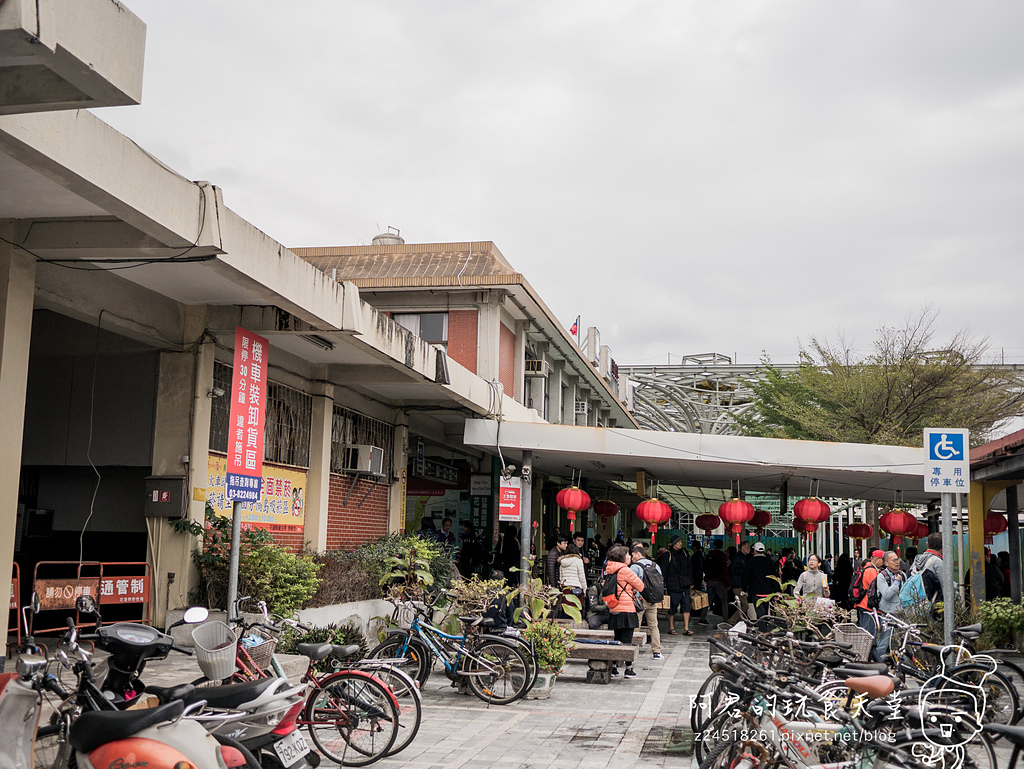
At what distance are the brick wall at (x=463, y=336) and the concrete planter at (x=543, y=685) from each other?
9.64 m

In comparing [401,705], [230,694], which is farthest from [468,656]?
[230,694]

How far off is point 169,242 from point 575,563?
28.8 ft

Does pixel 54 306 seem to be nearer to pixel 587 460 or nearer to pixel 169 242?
pixel 169 242

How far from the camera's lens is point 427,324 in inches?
799

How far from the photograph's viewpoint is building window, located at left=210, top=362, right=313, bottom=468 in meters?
11.2

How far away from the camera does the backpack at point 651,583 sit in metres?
13.6

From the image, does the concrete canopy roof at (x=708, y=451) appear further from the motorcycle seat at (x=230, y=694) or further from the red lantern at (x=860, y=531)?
the motorcycle seat at (x=230, y=694)

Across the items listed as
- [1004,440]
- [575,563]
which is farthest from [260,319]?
[1004,440]

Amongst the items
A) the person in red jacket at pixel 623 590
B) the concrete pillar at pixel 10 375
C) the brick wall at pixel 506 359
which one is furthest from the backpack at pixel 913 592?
the brick wall at pixel 506 359

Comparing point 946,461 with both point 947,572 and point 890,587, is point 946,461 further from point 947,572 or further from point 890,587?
point 890,587

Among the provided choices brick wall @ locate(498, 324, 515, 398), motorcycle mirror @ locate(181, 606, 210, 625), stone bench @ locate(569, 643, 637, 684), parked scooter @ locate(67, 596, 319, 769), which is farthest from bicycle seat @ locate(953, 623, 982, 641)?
brick wall @ locate(498, 324, 515, 398)

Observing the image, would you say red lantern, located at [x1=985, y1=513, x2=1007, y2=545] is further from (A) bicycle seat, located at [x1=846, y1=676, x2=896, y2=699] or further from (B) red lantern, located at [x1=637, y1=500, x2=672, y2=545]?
(A) bicycle seat, located at [x1=846, y1=676, x2=896, y2=699]

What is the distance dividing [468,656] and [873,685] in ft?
15.3

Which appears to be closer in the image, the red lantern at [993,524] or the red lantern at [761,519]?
the red lantern at [993,524]
